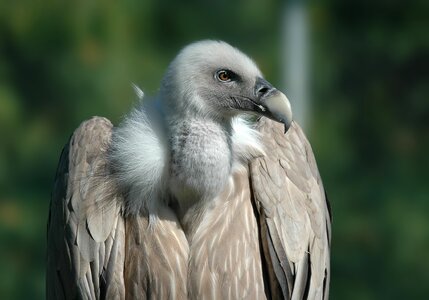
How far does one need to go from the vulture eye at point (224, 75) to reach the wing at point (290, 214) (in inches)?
11.8

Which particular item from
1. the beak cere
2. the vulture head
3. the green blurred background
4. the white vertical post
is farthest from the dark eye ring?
the white vertical post

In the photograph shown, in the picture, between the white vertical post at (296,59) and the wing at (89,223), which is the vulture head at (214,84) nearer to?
the wing at (89,223)

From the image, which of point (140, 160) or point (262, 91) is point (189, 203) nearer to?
point (140, 160)

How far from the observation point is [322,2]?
Answer: 41.0 feet

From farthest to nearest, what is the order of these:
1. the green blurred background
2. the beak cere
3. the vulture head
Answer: the green blurred background
the vulture head
the beak cere

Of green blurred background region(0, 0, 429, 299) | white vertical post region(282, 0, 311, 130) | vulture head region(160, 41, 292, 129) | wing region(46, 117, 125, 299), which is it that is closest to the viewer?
vulture head region(160, 41, 292, 129)

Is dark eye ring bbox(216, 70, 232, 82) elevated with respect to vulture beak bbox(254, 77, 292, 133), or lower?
elevated

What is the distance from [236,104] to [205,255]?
0.56m

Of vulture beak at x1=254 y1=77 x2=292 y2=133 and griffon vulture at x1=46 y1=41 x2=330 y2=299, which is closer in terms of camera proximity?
vulture beak at x1=254 y1=77 x2=292 y2=133

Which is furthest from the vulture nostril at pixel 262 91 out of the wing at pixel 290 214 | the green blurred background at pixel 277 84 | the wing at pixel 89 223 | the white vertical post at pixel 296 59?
the white vertical post at pixel 296 59

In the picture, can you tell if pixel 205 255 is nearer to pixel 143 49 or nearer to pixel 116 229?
pixel 116 229

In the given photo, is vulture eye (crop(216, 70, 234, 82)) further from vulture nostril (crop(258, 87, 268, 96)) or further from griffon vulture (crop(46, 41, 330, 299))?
vulture nostril (crop(258, 87, 268, 96))

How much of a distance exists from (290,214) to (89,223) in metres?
0.71

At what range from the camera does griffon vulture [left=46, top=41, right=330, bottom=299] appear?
4.41 metres
